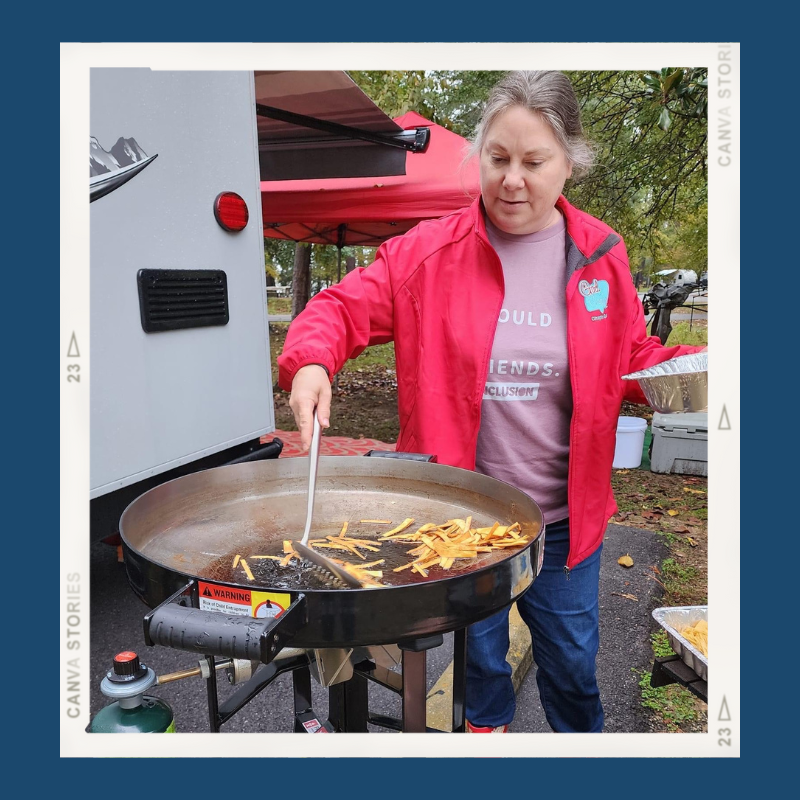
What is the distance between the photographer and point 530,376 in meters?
1.91

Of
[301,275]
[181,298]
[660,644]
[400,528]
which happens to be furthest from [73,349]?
[301,275]

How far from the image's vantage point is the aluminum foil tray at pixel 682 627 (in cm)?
221

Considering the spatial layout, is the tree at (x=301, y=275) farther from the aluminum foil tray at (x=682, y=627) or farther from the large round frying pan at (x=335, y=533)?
the large round frying pan at (x=335, y=533)

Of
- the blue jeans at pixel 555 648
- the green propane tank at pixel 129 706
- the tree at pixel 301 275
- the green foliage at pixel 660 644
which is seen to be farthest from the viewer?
the tree at pixel 301 275

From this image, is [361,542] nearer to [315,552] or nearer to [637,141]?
[315,552]

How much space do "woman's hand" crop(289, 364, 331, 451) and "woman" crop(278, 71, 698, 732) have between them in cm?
22

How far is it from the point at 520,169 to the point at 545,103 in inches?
7.0

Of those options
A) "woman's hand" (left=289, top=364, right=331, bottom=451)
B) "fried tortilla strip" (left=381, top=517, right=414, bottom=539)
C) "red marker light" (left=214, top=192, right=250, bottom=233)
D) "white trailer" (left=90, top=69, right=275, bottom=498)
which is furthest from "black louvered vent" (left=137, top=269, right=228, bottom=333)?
"fried tortilla strip" (left=381, top=517, right=414, bottom=539)

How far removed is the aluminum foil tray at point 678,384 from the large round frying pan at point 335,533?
1.51 ft

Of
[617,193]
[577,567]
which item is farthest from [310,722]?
[617,193]

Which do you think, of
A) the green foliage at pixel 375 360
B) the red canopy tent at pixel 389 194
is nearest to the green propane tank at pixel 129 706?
the red canopy tent at pixel 389 194

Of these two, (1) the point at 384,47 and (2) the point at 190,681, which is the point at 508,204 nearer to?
(1) the point at 384,47

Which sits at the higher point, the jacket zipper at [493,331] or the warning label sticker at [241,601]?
the jacket zipper at [493,331]

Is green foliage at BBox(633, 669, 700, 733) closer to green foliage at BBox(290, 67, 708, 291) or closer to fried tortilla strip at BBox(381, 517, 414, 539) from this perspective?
fried tortilla strip at BBox(381, 517, 414, 539)
